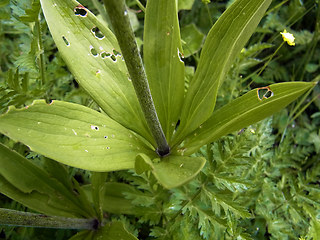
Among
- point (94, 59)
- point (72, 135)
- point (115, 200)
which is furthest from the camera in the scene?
point (115, 200)

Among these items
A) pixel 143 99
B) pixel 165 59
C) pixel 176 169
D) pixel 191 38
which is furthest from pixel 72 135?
pixel 191 38

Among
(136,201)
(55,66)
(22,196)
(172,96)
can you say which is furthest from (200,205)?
(55,66)

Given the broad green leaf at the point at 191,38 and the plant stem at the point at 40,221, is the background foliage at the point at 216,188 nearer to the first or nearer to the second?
the plant stem at the point at 40,221

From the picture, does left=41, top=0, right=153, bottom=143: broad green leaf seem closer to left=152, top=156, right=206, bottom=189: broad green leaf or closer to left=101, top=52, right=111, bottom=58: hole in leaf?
left=101, top=52, right=111, bottom=58: hole in leaf

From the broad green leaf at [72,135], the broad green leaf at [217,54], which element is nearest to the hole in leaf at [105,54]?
the broad green leaf at [72,135]

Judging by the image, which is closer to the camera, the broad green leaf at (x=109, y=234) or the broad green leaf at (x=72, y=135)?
the broad green leaf at (x=72, y=135)

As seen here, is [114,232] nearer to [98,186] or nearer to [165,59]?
[98,186]
